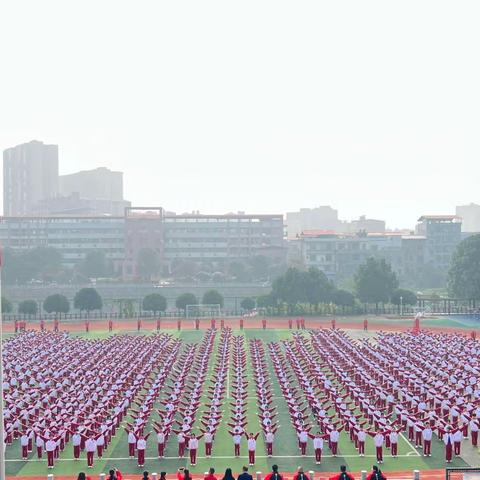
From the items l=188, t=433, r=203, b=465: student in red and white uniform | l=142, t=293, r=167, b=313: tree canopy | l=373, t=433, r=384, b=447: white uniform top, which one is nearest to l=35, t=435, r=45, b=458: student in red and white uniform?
l=188, t=433, r=203, b=465: student in red and white uniform

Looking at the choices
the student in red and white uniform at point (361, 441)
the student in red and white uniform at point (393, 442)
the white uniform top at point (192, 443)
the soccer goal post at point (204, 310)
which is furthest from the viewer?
the soccer goal post at point (204, 310)

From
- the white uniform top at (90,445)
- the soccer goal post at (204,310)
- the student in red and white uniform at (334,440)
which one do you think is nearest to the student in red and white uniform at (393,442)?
the student in red and white uniform at (334,440)

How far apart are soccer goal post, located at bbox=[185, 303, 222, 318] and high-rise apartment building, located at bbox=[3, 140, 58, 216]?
321 ft

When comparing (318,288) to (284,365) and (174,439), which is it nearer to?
(284,365)

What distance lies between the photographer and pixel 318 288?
2381 inches

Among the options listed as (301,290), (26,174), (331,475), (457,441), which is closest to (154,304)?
(301,290)

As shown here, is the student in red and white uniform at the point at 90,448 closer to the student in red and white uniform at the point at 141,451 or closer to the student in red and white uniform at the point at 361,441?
the student in red and white uniform at the point at 141,451

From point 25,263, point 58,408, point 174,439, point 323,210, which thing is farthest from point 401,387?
point 323,210

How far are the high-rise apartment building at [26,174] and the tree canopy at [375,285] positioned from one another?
107 meters

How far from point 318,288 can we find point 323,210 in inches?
5208

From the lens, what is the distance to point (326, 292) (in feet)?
198

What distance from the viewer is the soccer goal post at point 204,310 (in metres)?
61.5

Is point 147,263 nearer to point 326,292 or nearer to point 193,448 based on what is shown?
point 326,292

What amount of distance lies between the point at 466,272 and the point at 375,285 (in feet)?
27.3
